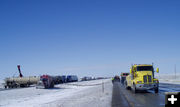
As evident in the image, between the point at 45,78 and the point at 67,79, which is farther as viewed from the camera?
the point at 67,79

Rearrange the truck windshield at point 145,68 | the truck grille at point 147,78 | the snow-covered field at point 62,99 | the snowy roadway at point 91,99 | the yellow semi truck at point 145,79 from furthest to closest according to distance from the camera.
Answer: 1. the truck windshield at point 145,68
2. the truck grille at point 147,78
3. the yellow semi truck at point 145,79
4. the snow-covered field at point 62,99
5. the snowy roadway at point 91,99

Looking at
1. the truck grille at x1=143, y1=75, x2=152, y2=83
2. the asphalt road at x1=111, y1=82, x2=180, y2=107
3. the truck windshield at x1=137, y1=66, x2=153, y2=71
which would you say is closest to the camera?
the asphalt road at x1=111, y1=82, x2=180, y2=107

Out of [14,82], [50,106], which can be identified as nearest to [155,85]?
[50,106]

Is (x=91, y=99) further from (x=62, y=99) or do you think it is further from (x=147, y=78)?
(x=147, y=78)

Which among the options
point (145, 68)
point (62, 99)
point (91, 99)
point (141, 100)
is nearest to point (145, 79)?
point (145, 68)

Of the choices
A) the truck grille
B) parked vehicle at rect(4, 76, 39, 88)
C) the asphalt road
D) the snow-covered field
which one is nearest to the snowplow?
parked vehicle at rect(4, 76, 39, 88)

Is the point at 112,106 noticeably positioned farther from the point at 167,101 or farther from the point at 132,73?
the point at 132,73

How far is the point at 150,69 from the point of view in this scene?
2203 cm

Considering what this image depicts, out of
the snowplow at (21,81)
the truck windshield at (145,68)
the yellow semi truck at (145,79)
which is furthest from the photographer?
the snowplow at (21,81)

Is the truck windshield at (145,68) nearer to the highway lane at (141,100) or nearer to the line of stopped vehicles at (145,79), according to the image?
the line of stopped vehicles at (145,79)

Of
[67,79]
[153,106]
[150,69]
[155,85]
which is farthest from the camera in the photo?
[67,79]

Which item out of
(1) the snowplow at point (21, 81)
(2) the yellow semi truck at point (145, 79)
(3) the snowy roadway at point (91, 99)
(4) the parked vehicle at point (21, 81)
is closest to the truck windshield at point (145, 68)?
(2) the yellow semi truck at point (145, 79)

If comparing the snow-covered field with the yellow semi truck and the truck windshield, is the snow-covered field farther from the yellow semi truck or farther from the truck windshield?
the truck windshield

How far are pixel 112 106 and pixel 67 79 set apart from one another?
63543 millimetres
